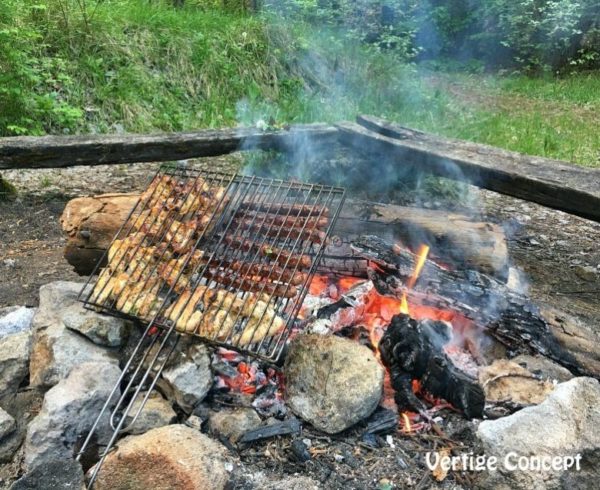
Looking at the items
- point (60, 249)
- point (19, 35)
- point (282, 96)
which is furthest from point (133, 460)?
point (282, 96)

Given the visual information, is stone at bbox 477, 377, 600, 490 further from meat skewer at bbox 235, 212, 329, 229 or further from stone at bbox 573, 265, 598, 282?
stone at bbox 573, 265, 598, 282

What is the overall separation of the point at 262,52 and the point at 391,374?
7.00 metres

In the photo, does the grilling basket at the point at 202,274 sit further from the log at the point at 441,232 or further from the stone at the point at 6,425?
the log at the point at 441,232

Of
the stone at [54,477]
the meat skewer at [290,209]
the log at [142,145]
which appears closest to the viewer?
the stone at [54,477]

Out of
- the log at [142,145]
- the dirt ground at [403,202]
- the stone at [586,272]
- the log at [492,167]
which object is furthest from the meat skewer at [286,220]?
the stone at [586,272]

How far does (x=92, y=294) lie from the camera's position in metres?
3.08

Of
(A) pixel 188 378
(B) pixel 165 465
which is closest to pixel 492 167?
(A) pixel 188 378

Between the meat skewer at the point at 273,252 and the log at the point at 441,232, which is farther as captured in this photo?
the log at the point at 441,232

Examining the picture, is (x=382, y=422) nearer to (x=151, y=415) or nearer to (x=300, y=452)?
(x=300, y=452)

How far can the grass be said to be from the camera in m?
7.06

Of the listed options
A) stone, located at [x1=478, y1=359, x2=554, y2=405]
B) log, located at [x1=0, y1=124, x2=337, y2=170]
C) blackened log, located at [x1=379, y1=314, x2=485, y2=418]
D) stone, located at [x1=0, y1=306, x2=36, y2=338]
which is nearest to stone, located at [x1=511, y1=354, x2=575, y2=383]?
stone, located at [x1=478, y1=359, x2=554, y2=405]

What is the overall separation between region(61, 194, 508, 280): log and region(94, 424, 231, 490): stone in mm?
1791

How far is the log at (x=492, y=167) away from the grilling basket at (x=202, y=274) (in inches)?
57.8

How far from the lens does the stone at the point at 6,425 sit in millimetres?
2604
